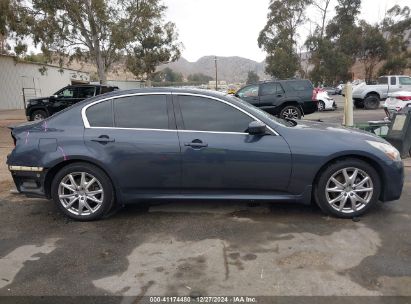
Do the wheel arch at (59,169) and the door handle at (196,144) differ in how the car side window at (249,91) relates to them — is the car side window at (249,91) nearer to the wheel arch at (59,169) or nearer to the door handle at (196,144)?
the door handle at (196,144)

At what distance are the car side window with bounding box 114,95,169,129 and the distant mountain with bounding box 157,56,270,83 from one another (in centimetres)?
11610

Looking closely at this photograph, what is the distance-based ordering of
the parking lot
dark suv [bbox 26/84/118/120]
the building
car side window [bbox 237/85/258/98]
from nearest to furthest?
the parking lot
car side window [bbox 237/85/258/98]
dark suv [bbox 26/84/118/120]
the building

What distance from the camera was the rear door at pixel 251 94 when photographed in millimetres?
14453

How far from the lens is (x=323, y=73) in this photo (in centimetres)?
4566

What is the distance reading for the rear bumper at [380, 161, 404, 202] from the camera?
4.43 meters

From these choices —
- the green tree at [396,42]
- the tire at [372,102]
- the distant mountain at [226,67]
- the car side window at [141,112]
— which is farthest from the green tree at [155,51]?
the distant mountain at [226,67]

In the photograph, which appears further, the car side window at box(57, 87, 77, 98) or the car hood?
the car side window at box(57, 87, 77, 98)

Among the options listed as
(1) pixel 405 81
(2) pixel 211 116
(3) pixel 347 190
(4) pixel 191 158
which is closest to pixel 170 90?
(2) pixel 211 116

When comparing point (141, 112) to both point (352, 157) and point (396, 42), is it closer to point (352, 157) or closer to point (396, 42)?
point (352, 157)

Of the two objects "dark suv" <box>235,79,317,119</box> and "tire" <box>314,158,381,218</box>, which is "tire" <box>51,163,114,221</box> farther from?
"dark suv" <box>235,79,317,119</box>

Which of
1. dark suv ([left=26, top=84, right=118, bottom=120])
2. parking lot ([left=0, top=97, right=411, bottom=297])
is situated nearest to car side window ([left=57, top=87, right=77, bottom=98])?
dark suv ([left=26, top=84, right=118, bottom=120])

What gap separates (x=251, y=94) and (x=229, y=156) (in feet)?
34.9

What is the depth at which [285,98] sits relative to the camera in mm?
14266

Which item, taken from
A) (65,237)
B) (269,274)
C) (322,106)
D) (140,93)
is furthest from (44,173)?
(322,106)
